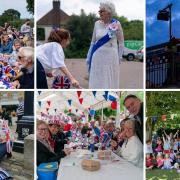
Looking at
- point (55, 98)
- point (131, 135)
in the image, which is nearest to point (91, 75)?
point (55, 98)

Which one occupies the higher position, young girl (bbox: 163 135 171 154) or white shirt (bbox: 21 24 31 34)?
white shirt (bbox: 21 24 31 34)

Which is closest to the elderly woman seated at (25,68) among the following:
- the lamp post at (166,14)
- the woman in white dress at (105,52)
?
the woman in white dress at (105,52)

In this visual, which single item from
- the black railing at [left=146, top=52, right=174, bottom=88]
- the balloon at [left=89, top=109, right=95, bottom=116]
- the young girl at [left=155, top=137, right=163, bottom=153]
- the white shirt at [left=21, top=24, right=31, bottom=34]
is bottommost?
the young girl at [left=155, top=137, right=163, bottom=153]

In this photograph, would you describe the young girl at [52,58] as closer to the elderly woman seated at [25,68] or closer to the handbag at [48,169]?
the elderly woman seated at [25,68]

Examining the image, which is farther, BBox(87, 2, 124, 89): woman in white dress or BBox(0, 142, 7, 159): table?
BBox(0, 142, 7, 159): table

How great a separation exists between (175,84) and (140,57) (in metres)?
0.41

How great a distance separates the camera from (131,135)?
4051mm

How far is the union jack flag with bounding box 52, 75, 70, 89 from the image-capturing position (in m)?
4.01

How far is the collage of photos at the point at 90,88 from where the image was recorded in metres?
3.95

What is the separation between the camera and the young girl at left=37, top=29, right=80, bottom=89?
3.98 metres

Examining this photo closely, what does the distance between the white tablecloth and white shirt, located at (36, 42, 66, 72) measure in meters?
0.86

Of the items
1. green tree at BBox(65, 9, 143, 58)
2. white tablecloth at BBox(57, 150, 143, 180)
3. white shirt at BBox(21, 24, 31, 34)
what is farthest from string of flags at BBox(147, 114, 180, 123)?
white shirt at BBox(21, 24, 31, 34)

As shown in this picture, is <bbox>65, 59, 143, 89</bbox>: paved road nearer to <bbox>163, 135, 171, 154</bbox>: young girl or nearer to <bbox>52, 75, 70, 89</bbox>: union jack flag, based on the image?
<bbox>52, 75, 70, 89</bbox>: union jack flag

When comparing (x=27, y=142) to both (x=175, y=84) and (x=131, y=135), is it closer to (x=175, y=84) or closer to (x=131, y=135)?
(x=131, y=135)
